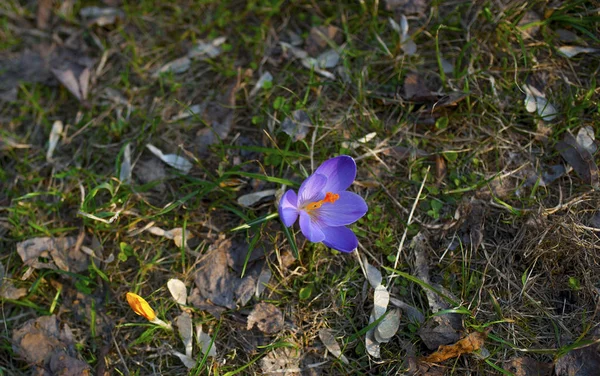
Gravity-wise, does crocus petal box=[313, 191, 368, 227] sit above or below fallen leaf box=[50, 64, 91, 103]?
below

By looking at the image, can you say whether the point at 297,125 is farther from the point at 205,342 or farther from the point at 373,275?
the point at 205,342

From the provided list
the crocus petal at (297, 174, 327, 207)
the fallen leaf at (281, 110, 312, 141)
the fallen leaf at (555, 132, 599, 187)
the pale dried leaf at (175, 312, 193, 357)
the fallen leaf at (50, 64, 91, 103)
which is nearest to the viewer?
the crocus petal at (297, 174, 327, 207)

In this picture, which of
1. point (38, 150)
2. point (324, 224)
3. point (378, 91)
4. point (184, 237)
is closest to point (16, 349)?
point (184, 237)

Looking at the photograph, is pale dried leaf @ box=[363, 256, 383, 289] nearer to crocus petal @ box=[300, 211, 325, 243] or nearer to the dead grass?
the dead grass

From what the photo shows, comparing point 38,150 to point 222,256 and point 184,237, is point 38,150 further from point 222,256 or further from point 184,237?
point 222,256

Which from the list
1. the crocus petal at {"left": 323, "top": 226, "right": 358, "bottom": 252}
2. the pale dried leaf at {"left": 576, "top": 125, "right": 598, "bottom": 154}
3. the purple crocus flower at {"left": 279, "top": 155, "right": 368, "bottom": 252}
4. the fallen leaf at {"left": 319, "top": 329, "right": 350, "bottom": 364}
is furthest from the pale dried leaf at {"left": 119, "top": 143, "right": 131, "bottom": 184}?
the pale dried leaf at {"left": 576, "top": 125, "right": 598, "bottom": 154}

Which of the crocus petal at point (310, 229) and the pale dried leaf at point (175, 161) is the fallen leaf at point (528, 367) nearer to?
the crocus petal at point (310, 229)

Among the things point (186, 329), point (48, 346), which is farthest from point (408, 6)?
point (48, 346)
